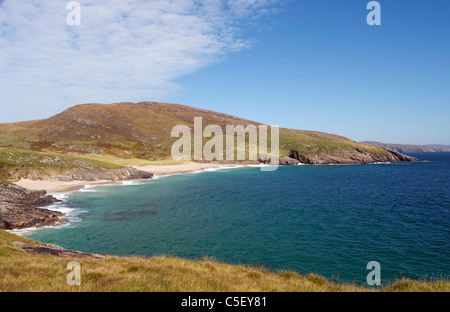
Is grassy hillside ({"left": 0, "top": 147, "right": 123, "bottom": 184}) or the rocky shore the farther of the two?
grassy hillside ({"left": 0, "top": 147, "right": 123, "bottom": 184})

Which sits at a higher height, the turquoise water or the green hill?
the green hill

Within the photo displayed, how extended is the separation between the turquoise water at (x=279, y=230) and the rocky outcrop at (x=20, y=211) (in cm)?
372

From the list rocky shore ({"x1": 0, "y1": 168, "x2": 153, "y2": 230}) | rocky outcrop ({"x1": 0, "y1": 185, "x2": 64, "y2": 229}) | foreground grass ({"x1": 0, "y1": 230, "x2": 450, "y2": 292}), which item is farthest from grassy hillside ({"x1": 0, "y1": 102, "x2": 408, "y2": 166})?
foreground grass ({"x1": 0, "y1": 230, "x2": 450, "y2": 292})

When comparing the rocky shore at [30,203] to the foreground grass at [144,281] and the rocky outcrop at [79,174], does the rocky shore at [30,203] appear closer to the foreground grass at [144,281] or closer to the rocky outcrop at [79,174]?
the rocky outcrop at [79,174]

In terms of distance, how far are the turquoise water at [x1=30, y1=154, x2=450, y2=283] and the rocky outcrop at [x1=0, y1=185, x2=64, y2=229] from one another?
3718 mm

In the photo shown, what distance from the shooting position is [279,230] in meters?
34.2

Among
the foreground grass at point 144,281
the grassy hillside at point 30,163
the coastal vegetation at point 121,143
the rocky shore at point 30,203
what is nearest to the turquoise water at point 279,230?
the rocky shore at point 30,203

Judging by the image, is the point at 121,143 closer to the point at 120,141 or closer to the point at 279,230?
the point at 120,141

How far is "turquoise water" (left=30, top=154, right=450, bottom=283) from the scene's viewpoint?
24984 millimetres

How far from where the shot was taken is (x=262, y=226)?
3634 centimetres

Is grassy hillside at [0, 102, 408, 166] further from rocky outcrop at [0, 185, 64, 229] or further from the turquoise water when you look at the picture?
the turquoise water

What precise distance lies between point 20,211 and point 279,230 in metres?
39.5
